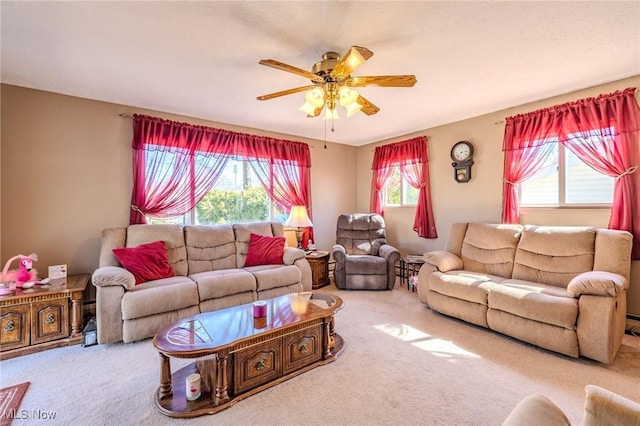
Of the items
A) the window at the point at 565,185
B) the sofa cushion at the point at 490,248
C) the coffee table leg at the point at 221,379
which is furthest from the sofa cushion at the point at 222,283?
the window at the point at 565,185

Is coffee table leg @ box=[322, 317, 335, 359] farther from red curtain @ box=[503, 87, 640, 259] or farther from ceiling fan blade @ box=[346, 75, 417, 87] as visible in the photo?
red curtain @ box=[503, 87, 640, 259]

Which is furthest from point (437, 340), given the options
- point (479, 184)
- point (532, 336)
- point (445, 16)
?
point (445, 16)

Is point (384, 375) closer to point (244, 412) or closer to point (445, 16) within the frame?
point (244, 412)

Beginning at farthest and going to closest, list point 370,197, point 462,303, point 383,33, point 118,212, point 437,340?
point 370,197, point 118,212, point 462,303, point 437,340, point 383,33

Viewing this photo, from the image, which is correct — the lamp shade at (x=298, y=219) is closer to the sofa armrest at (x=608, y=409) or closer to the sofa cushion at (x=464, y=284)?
the sofa cushion at (x=464, y=284)

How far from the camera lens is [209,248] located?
3.61m

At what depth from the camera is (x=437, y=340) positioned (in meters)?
2.66

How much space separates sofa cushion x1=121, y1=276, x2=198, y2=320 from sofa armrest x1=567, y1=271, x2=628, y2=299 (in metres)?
3.46

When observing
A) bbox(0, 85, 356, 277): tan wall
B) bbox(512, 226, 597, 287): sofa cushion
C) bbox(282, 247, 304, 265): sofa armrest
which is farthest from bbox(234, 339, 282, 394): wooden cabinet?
bbox(512, 226, 597, 287): sofa cushion

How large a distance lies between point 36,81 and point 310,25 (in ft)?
9.54

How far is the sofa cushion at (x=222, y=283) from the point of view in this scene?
2.96 m

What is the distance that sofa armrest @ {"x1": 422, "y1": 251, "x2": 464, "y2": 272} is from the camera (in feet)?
11.0

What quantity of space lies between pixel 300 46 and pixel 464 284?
109 inches

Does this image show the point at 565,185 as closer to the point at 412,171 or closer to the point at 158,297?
the point at 412,171
